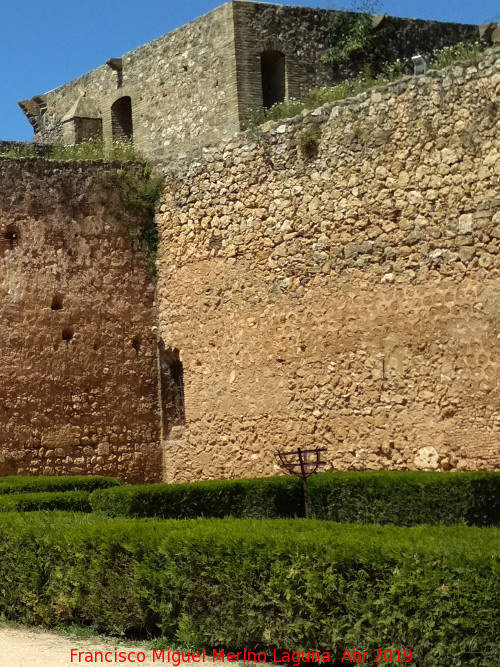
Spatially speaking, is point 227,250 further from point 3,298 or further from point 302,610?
point 302,610

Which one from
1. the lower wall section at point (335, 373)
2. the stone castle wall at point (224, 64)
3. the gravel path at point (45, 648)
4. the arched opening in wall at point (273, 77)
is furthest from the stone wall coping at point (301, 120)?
the gravel path at point (45, 648)

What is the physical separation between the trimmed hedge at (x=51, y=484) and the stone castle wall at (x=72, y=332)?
4.01ft

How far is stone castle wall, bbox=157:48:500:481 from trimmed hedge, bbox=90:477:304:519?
1181 mm

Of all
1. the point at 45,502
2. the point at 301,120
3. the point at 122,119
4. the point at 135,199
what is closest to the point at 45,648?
the point at 45,502

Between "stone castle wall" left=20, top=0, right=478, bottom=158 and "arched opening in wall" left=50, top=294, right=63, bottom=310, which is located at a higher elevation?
"stone castle wall" left=20, top=0, right=478, bottom=158

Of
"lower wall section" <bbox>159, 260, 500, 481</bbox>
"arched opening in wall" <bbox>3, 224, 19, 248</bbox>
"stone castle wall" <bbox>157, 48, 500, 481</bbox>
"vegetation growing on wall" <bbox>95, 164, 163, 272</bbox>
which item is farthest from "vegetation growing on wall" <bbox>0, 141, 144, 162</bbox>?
"lower wall section" <bbox>159, 260, 500, 481</bbox>

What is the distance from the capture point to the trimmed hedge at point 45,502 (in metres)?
9.56

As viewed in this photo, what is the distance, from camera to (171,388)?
A: 13.8 meters

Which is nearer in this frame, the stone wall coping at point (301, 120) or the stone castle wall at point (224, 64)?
the stone wall coping at point (301, 120)

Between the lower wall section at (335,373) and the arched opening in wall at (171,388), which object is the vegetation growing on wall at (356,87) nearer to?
the lower wall section at (335,373)

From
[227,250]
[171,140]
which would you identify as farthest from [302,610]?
[171,140]

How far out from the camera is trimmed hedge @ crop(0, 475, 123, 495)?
11.4 meters

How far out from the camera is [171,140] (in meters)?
17.2

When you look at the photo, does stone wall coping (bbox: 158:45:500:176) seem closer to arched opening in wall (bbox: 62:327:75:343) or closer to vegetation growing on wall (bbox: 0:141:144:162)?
vegetation growing on wall (bbox: 0:141:144:162)
